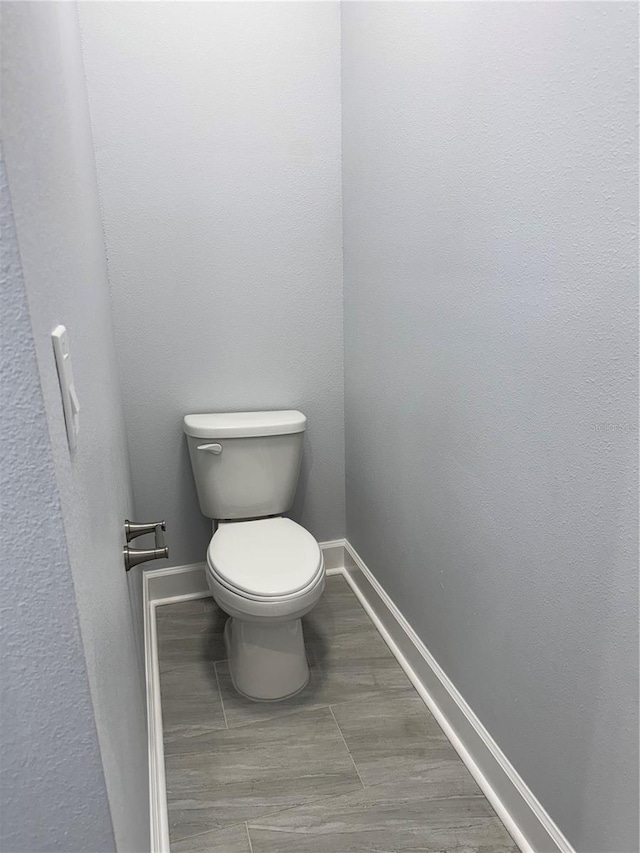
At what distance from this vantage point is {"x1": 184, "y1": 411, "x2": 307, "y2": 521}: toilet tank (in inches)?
84.1

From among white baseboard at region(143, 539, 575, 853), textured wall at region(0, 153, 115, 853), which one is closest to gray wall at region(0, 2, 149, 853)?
textured wall at region(0, 153, 115, 853)

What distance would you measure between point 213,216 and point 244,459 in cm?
81

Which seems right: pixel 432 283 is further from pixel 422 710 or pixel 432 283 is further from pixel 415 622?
pixel 422 710

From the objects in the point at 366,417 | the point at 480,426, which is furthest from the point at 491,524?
the point at 366,417

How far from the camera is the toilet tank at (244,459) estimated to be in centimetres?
214

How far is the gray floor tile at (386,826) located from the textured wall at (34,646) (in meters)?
1.00

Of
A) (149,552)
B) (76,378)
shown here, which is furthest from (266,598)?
(76,378)

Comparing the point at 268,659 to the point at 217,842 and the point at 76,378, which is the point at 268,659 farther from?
the point at 76,378

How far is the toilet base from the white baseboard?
27 centimetres

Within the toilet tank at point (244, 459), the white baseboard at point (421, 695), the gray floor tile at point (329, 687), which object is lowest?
the gray floor tile at point (329, 687)

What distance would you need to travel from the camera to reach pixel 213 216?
6.93 feet

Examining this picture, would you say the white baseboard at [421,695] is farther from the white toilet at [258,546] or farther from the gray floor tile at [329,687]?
the white toilet at [258,546]

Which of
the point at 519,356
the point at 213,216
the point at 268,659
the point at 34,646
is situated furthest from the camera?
the point at 213,216

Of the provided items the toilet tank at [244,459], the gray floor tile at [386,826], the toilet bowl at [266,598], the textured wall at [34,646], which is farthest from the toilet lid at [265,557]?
the textured wall at [34,646]
